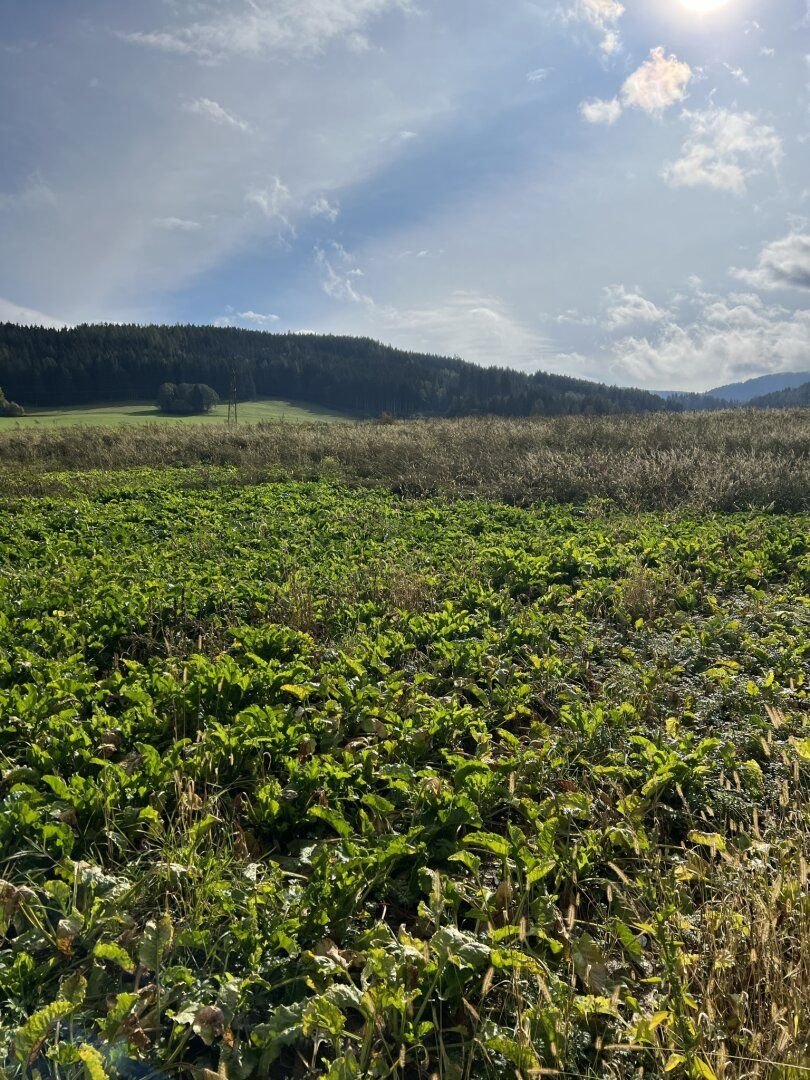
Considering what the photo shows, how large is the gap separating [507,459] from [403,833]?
542 inches

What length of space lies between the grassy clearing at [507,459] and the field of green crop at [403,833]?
6064mm

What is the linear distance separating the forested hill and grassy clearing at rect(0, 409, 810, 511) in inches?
2415

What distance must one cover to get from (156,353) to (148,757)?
111 m

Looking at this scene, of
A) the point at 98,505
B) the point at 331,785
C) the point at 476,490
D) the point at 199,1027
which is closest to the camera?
the point at 199,1027

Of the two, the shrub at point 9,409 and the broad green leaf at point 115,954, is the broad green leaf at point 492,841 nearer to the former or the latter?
the broad green leaf at point 115,954

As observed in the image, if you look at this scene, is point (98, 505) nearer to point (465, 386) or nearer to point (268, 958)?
point (268, 958)

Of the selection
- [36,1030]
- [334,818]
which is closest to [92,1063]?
[36,1030]

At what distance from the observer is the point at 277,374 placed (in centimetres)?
11838

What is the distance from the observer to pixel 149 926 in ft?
7.69

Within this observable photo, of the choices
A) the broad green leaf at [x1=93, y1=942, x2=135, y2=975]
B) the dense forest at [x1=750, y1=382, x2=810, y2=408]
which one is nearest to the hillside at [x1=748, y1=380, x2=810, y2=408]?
the dense forest at [x1=750, y1=382, x2=810, y2=408]

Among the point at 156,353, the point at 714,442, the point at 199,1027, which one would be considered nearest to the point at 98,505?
the point at 199,1027

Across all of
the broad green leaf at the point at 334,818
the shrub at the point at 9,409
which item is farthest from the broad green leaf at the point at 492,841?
the shrub at the point at 9,409

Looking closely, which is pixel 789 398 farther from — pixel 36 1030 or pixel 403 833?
pixel 36 1030

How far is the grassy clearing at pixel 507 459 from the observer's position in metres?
12.0
